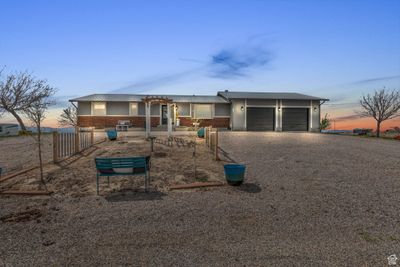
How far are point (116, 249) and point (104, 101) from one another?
80.8 feet

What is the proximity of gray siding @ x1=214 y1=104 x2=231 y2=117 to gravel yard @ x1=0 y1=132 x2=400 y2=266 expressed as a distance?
20354 millimetres

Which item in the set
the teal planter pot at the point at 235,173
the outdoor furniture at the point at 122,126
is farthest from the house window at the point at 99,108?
the teal planter pot at the point at 235,173

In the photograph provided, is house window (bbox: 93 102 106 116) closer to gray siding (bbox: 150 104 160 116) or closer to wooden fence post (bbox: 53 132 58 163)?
gray siding (bbox: 150 104 160 116)

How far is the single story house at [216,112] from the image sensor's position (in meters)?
27.4

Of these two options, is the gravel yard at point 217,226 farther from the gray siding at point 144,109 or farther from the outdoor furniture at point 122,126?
the gray siding at point 144,109

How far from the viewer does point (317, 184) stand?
839 cm

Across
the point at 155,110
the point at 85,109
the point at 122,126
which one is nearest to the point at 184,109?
the point at 155,110

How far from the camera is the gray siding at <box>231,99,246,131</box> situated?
2858cm

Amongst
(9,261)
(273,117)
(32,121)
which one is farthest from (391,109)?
(9,261)

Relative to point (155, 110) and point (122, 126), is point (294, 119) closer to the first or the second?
point (155, 110)

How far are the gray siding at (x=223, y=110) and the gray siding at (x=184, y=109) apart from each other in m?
2.87

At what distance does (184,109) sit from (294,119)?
11521mm

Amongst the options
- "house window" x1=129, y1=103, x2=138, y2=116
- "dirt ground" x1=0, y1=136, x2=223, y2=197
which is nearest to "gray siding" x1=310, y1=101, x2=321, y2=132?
"house window" x1=129, y1=103, x2=138, y2=116

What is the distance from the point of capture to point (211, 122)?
28.7 meters
